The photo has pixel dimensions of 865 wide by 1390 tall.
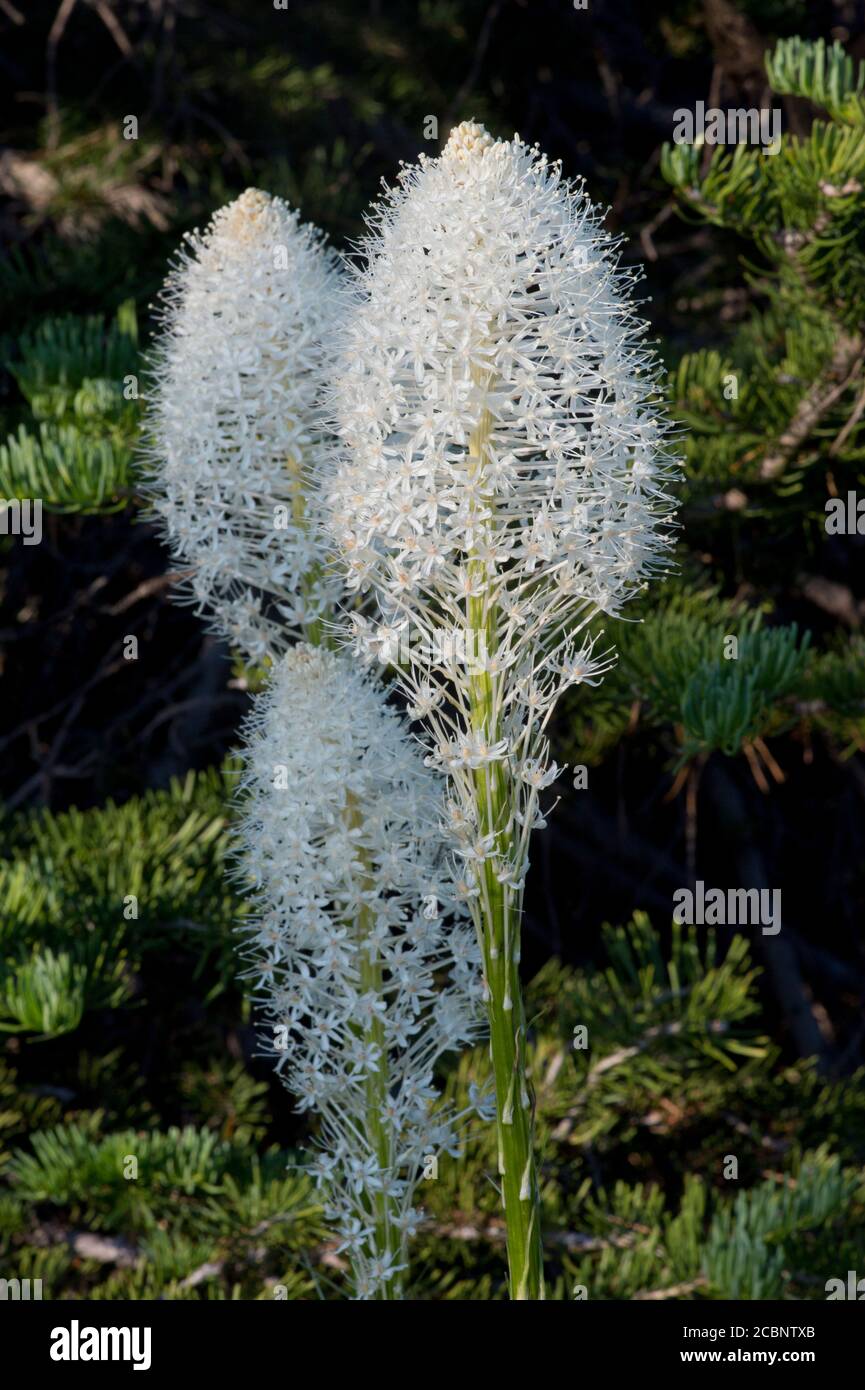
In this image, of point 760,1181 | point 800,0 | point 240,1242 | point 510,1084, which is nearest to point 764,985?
point 760,1181

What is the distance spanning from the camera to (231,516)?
136 centimetres

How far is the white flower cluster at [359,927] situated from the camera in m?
1.12

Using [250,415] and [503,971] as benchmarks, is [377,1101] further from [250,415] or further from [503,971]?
[250,415]

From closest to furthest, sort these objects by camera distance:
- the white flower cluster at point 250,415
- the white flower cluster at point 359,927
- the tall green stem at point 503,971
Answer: the tall green stem at point 503,971
the white flower cluster at point 359,927
the white flower cluster at point 250,415

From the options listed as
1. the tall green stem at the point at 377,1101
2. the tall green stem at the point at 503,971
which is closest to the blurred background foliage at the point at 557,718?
the tall green stem at the point at 377,1101

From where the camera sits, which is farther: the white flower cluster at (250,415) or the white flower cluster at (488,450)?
the white flower cluster at (250,415)

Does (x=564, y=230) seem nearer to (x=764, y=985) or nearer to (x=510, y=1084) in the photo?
(x=510, y=1084)

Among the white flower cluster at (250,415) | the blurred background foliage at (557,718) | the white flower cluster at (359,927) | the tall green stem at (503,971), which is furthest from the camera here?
the blurred background foliage at (557,718)

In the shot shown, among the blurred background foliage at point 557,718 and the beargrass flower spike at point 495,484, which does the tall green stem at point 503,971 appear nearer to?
the beargrass flower spike at point 495,484

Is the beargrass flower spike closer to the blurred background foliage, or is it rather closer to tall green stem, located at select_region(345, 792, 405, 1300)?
tall green stem, located at select_region(345, 792, 405, 1300)

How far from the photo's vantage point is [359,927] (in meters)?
1.14

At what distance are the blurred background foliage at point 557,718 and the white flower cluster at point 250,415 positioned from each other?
0.29m

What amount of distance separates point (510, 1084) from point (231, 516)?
24.4 inches

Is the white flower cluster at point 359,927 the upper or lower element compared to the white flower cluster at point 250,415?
lower
